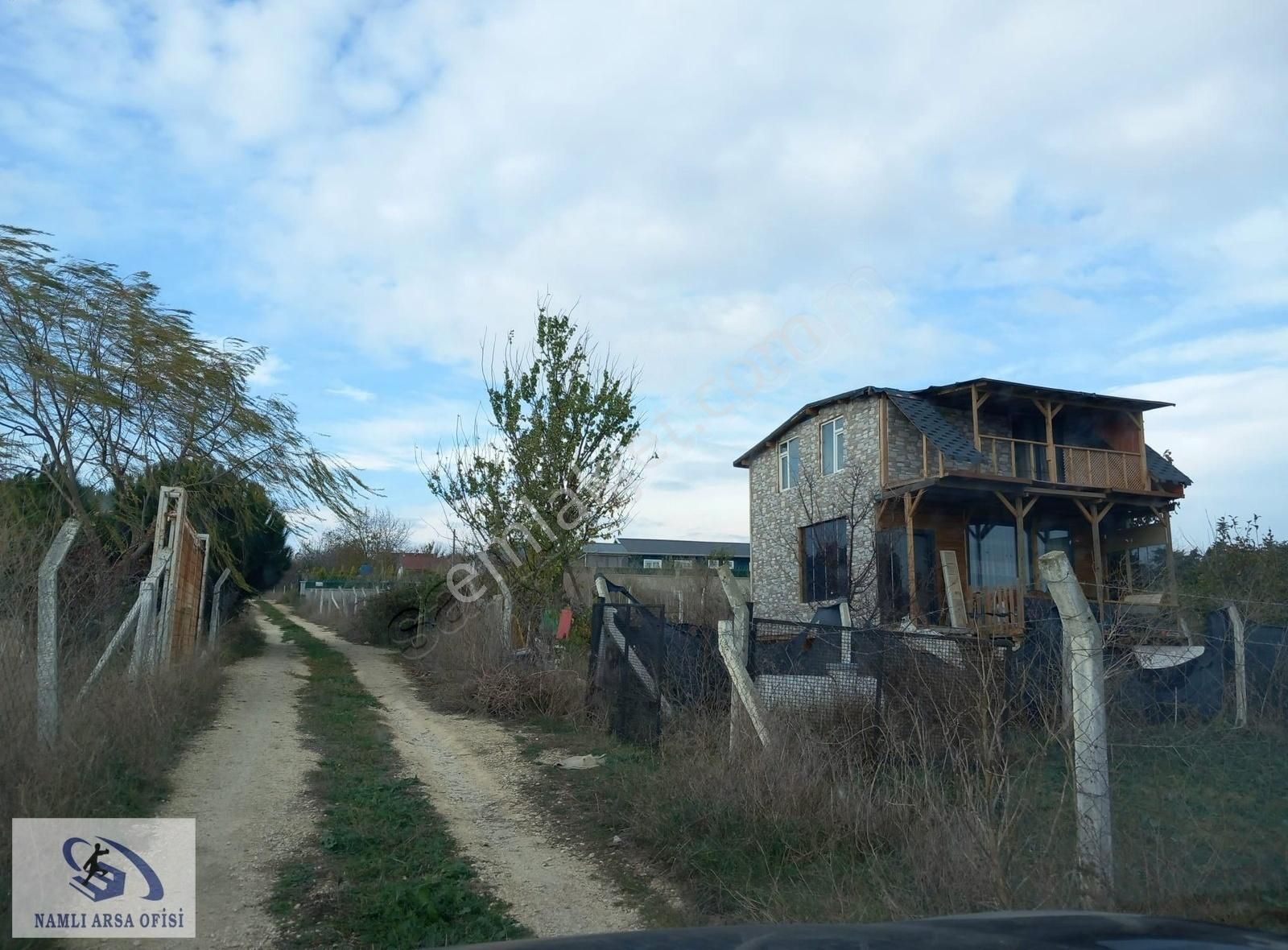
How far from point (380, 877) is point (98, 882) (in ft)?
4.53

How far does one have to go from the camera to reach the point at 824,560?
79.9ft

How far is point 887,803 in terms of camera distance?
5.21m

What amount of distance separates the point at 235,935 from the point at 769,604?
22.4 metres

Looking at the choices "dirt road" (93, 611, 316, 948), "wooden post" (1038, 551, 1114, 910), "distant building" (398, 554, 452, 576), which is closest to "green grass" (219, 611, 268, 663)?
"dirt road" (93, 611, 316, 948)

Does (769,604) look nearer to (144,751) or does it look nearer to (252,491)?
(252,491)

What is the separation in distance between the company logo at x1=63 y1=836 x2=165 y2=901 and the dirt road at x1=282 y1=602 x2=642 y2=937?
1707 mm

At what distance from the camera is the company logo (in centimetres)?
466

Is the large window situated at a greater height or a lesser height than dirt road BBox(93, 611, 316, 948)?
greater

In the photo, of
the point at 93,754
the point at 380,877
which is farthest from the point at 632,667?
the point at 93,754

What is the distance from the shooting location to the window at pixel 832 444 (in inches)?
949

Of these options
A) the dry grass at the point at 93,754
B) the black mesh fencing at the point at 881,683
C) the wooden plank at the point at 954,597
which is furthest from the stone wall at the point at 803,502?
the dry grass at the point at 93,754

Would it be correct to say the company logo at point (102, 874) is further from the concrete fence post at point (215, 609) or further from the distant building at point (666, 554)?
the distant building at point (666, 554)

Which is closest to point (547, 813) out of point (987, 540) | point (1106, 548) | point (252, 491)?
point (252, 491)

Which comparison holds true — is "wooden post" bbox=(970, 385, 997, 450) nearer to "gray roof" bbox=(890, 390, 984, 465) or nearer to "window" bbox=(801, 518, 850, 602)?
"gray roof" bbox=(890, 390, 984, 465)
